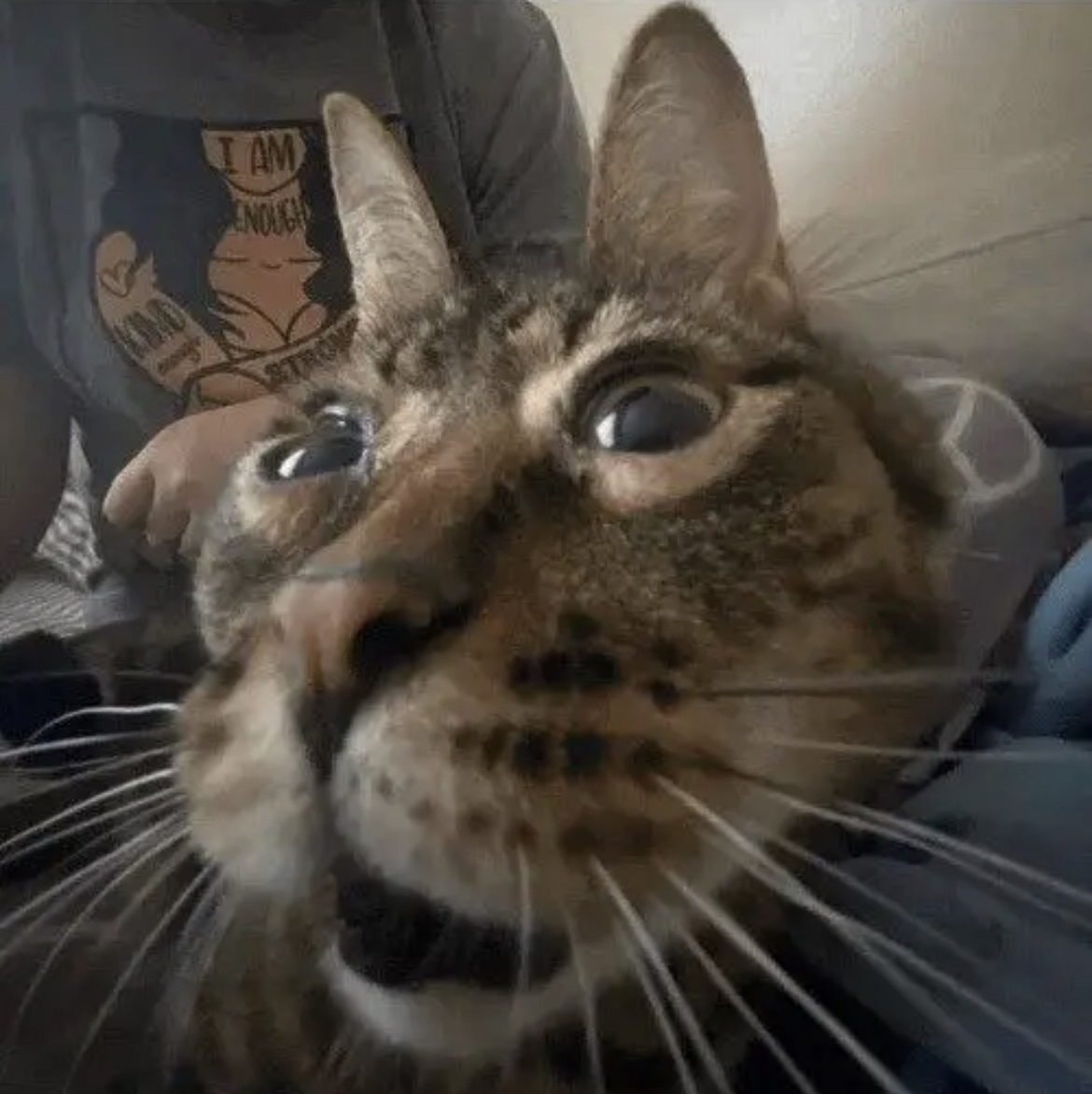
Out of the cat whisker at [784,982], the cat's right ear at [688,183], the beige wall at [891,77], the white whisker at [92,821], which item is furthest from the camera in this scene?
the beige wall at [891,77]

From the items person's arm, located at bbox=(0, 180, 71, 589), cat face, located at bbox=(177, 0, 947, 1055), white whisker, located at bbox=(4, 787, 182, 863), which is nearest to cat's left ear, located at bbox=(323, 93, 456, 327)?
cat face, located at bbox=(177, 0, 947, 1055)

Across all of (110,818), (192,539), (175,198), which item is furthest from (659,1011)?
(175,198)

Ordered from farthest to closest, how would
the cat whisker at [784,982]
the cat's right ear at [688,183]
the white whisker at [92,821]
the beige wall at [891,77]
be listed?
the beige wall at [891,77]
the cat's right ear at [688,183]
the white whisker at [92,821]
the cat whisker at [784,982]

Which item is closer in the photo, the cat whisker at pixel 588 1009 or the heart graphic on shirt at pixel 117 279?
the cat whisker at pixel 588 1009

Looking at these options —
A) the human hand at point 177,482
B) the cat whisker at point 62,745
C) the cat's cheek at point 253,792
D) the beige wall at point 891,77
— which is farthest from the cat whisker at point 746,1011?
the beige wall at point 891,77

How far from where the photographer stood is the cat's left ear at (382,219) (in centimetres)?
63

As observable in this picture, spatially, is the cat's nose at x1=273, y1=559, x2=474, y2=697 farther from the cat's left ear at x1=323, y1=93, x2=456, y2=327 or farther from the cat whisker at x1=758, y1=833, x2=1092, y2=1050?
the cat's left ear at x1=323, y1=93, x2=456, y2=327

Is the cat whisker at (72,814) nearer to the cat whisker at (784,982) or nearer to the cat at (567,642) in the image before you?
the cat at (567,642)

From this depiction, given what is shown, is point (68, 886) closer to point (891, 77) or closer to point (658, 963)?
point (658, 963)

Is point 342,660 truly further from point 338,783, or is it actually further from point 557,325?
point 557,325

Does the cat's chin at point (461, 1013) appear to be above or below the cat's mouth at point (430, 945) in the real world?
below

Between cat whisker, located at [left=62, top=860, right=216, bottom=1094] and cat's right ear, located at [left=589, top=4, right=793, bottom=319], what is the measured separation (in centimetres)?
28

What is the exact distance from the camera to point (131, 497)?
62cm

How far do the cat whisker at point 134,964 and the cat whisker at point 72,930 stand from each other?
12 mm
